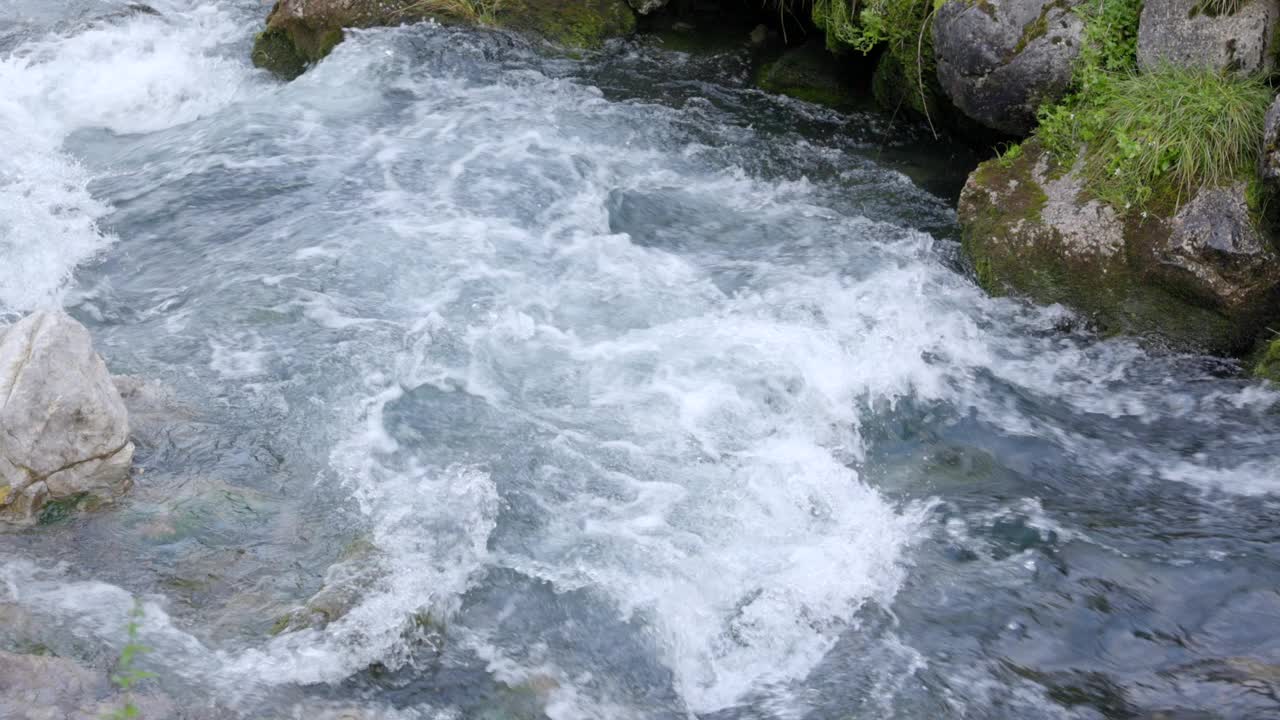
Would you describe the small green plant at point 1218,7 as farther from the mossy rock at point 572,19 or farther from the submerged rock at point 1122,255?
the mossy rock at point 572,19

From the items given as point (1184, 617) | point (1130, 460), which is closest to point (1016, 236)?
point (1130, 460)

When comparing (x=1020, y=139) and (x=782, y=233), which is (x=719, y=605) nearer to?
(x=782, y=233)

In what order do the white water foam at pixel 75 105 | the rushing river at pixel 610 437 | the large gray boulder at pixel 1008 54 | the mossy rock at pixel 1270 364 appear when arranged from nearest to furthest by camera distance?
the rushing river at pixel 610 437, the mossy rock at pixel 1270 364, the large gray boulder at pixel 1008 54, the white water foam at pixel 75 105

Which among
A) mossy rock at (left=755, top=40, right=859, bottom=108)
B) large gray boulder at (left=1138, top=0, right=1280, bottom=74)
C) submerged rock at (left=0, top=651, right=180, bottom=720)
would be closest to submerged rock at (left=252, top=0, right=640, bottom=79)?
mossy rock at (left=755, top=40, right=859, bottom=108)

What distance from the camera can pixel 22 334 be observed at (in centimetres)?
495

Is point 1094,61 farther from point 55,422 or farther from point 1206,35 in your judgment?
point 55,422

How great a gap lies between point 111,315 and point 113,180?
6.42 ft

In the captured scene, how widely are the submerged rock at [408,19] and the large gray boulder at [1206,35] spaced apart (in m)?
4.94

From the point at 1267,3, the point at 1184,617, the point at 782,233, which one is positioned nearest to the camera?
the point at 1184,617

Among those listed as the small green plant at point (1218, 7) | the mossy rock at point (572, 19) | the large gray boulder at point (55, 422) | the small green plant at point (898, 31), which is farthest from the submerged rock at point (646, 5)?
the large gray boulder at point (55, 422)

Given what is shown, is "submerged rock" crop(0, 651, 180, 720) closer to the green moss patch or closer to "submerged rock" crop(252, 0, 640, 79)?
the green moss patch

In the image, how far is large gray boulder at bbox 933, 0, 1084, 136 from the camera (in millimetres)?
6691

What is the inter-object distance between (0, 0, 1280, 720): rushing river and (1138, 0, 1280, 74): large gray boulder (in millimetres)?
1686

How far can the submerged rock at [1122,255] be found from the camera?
18.8 ft
